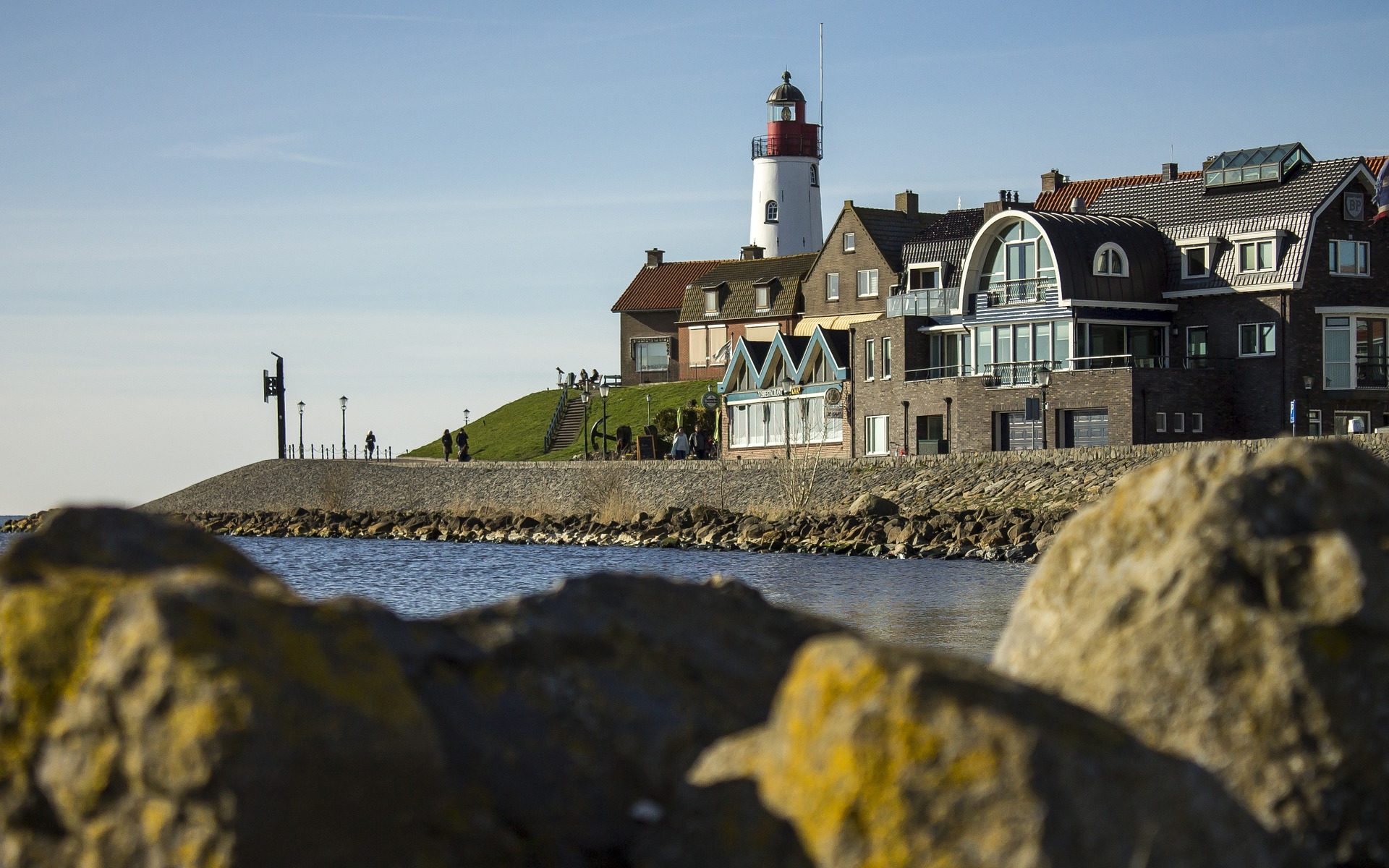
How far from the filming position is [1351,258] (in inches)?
2044

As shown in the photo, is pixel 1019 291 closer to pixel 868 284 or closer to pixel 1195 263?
pixel 1195 263

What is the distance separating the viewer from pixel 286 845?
4.24 m

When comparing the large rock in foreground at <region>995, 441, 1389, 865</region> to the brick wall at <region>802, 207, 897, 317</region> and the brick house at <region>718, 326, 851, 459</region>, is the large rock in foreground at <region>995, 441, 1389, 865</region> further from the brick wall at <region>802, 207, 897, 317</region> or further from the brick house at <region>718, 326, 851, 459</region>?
the brick wall at <region>802, 207, 897, 317</region>

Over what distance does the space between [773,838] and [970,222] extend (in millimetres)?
64420

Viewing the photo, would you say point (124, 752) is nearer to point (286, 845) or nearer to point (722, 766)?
point (286, 845)

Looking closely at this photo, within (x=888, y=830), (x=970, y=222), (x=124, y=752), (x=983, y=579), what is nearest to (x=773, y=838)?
(x=888, y=830)

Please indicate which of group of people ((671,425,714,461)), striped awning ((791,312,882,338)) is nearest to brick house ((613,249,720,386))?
striped awning ((791,312,882,338))

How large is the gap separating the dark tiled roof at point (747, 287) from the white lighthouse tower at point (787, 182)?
2.79 m

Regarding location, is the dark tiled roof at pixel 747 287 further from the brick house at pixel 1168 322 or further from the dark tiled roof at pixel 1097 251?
the dark tiled roof at pixel 1097 251

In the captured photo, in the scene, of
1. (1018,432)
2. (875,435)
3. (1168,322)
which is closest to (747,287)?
(875,435)

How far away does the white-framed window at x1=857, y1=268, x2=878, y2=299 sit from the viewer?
232 feet

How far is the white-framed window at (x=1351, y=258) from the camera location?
169ft

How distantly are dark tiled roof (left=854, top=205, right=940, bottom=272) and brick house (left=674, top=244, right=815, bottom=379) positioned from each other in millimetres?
7397

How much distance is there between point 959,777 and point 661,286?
287 ft
